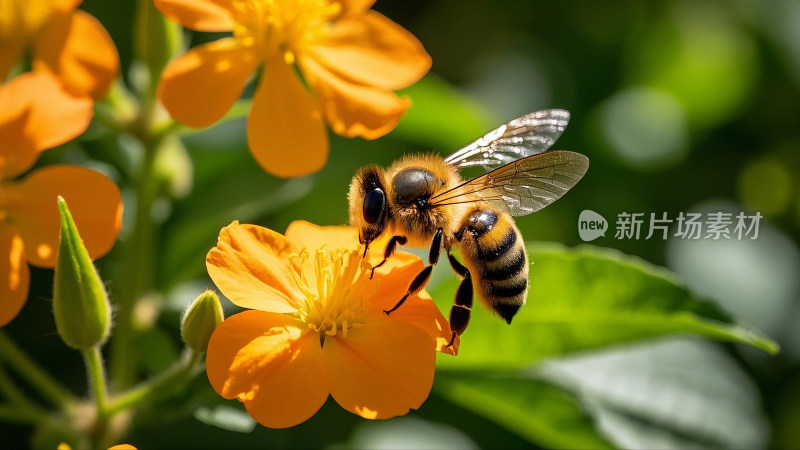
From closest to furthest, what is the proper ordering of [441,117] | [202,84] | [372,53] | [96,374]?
→ [96,374] → [202,84] → [372,53] → [441,117]

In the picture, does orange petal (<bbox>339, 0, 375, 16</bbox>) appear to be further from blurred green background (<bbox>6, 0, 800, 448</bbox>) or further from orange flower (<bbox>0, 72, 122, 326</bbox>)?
orange flower (<bbox>0, 72, 122, 326</bbox>)

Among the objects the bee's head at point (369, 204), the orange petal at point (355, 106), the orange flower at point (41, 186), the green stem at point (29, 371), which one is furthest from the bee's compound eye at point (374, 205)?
the green stem at point (29, 371)

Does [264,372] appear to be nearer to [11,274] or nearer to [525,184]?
[11,274]

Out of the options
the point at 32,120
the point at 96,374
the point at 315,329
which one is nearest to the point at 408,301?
the point at 315,329

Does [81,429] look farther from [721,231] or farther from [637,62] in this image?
[637,62]

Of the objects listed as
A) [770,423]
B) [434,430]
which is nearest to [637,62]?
[770,423]

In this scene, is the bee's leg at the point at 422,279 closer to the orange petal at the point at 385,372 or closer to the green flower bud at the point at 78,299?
the orange petal at the point at 385,372

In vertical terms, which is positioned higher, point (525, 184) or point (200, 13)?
point (200, 13)
